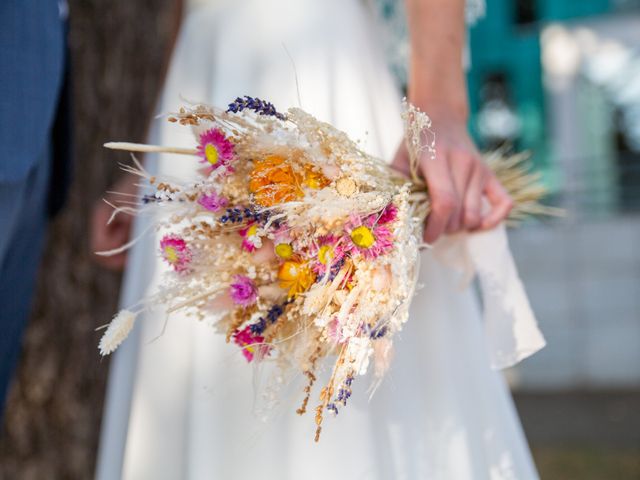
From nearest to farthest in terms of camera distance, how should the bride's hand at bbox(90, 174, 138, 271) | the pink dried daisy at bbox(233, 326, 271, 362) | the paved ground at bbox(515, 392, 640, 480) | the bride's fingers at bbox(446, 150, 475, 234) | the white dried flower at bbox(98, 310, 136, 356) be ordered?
the white dried flower at bbox(98, 310, 136, 356)
the pink dried daisy at bbox(233, 326, 271, 362)
the bride's fingers at bbox(446, 150, 475, 234)
the bride's hand at bbox(90, 174, 138, 271)
the paved ground at bbox(515, 392, 640, 480)

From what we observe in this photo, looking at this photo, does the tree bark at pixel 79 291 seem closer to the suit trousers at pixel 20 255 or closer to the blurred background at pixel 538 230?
the blurred background at pixel 538 230

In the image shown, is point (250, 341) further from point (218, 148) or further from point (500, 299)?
point (500, 299)

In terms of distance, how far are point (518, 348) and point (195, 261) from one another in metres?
0.57

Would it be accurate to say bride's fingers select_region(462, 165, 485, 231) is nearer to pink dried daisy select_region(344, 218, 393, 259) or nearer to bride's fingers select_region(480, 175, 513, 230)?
bride's fingers select_region(480, 175, 513, 230)

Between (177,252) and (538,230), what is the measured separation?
18.3ft

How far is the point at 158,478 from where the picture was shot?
1334 millimetres

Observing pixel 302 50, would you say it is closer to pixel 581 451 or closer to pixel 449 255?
pixel 449 255

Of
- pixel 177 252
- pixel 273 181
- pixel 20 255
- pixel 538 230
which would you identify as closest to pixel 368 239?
pixel 273 181

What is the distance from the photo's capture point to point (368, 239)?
3.26 feet

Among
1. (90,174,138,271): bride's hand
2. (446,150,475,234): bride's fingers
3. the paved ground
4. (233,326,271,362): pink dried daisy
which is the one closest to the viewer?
(233,326,271,362): pink dried daisy

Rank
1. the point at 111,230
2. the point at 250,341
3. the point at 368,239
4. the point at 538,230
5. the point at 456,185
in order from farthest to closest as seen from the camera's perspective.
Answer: the point at 538,230 < the point at 111,230 < the point at 456,185 < the point at 250,341 < the point at 368,239

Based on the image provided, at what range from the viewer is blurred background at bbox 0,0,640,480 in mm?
2553

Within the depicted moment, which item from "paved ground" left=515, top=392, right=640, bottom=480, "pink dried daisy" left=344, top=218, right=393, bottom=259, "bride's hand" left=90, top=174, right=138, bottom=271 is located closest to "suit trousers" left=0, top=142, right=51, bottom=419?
"bride's hand" left=90, top=174, right=138, bottom=271

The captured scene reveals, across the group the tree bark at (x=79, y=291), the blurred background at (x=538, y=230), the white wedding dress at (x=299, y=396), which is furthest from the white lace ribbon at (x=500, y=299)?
the tree bark at (x=79, y=291)
